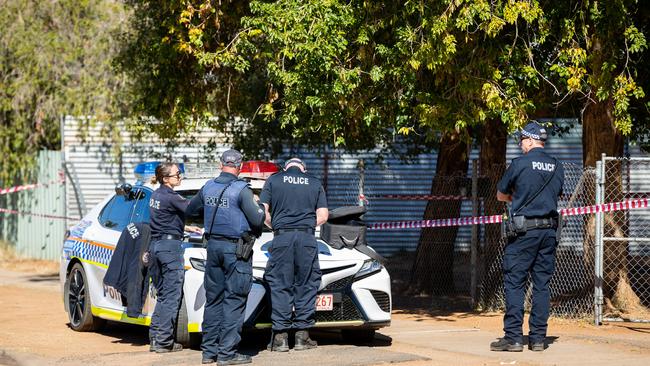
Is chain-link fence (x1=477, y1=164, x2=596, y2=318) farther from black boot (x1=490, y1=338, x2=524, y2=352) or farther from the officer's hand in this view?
the officer's hand

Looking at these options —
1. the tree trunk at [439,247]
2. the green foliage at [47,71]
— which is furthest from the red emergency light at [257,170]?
the green foliage at [47,71]

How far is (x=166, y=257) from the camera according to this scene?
975 centimetres

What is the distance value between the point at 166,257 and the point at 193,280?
1.10ft

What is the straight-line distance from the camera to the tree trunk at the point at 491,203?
1367 centimetres

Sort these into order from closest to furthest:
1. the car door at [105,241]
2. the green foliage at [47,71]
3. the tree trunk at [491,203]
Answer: the car door at [105,241] < the tree trunk at [491,203] < the green foliage at [47,71]

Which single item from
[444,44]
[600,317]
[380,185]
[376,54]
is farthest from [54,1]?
[600,317]

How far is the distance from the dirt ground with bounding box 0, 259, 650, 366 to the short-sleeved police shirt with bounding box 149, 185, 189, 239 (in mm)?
→ 1126

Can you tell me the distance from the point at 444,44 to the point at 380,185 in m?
10.2

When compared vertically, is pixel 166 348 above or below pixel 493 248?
below

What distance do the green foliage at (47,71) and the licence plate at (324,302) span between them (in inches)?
442

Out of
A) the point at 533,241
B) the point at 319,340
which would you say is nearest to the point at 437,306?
the point at 319,340

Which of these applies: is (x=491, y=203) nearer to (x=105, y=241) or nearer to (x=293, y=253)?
(x=293, y=253)

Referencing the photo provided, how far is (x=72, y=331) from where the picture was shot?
11.7 m

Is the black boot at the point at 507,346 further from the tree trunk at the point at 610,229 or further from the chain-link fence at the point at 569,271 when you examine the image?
the tree trunk at the point at 610,229
